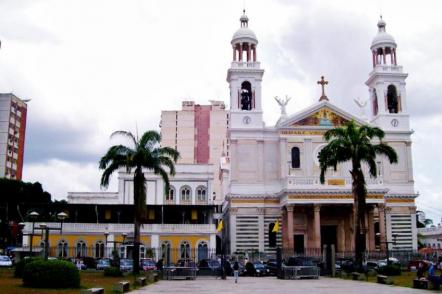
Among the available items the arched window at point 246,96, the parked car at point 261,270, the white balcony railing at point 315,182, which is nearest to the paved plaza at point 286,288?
the parked car at point 261,270

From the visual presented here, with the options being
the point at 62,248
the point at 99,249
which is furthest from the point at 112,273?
the point at 99,249

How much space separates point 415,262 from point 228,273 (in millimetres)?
15934

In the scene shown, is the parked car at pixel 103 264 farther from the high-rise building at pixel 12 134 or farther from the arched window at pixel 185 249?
the high-rise building at pixel 12 134

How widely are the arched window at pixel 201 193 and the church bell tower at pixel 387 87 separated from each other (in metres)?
28.4

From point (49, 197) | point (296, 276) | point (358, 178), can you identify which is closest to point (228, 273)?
point (296, 276)

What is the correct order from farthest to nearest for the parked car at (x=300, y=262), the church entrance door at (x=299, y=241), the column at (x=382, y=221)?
the church entrance door at (x=299, y=241) < the column at (x=382, y=221) < the parked car at (x=300, y=262)

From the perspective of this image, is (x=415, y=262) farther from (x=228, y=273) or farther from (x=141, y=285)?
(x=141, y=285)

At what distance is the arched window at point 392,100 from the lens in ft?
221

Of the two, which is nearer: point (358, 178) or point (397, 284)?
point (397, 284)

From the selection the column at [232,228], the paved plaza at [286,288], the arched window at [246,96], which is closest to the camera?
the paved plaza at [286,288]

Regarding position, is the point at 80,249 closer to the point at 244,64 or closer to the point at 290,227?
the point at 290,227

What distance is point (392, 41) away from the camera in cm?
6731

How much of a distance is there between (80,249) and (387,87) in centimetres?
3905

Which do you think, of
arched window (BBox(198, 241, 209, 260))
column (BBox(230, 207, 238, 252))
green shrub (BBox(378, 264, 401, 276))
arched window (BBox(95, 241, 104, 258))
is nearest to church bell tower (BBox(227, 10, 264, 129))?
column (BBox(230, 207, 238, 252))
